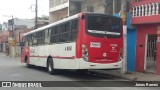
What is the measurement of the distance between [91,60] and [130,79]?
6.99 ft

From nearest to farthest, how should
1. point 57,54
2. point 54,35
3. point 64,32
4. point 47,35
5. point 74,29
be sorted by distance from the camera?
point 74,29 < point 64,32 < point 57,54 < point 54,35 < point 47,35

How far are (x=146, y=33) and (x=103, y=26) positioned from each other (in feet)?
13.4

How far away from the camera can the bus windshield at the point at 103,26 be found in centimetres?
1484

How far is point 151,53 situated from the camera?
18.3 m

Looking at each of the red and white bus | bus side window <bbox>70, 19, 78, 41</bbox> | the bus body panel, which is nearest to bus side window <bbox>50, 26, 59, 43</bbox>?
the bus body panel

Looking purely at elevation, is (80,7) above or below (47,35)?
above

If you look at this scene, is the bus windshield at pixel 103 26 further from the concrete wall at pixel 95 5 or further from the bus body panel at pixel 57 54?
the concrete wall at pixel 95 5

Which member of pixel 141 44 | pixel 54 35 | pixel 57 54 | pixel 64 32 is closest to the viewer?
pixel 64 32

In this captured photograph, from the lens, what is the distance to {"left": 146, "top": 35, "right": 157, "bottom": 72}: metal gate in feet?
59.5

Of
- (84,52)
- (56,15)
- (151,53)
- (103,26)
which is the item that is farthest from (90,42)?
(56,15)

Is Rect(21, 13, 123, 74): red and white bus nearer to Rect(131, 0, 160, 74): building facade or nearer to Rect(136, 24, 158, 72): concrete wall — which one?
Rect(131, 0, 160, 74): building facade

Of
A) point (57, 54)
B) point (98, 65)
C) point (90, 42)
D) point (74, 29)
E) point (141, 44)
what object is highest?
point (74, 29)

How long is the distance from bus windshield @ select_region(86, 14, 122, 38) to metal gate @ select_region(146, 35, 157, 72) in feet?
11.2

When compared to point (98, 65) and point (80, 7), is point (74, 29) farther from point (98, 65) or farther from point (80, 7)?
point (80, 7)
